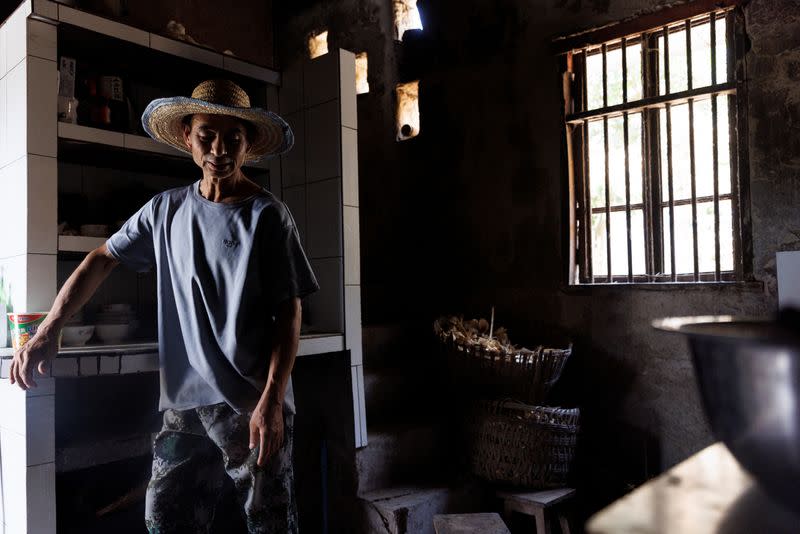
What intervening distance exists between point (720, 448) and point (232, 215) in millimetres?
1583

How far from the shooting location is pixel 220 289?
1986 mm

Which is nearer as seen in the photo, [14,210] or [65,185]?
A: [14,210]

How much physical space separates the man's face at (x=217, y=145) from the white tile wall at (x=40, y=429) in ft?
3.57

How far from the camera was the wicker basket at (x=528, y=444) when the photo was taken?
3.20m

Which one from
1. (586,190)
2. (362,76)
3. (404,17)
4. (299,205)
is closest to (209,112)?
(299,205)

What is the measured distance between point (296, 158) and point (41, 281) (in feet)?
4.61

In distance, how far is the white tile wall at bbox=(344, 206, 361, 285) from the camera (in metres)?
3.13

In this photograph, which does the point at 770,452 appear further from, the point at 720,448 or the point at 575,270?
the point at 575,270

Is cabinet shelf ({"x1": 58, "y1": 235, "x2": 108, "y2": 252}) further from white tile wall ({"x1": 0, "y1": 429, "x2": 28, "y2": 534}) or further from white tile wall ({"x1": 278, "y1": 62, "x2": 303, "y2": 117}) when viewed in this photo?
white tile wall ({"x1": 278, "y1": 62, "x2": 303, "y2": 117})

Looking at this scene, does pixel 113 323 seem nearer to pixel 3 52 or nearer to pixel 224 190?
pixel 224 190

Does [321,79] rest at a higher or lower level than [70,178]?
higher

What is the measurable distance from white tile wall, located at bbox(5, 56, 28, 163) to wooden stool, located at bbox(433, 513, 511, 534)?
229 cm

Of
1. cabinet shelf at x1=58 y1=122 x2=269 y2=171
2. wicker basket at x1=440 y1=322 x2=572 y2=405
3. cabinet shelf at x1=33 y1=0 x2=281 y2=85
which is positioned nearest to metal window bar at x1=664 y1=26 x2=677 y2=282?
wicker basket at x1=440 y1=322 x2=572 y2=405

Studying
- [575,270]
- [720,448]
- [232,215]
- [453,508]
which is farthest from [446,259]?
[720,448]
